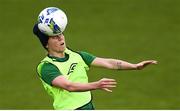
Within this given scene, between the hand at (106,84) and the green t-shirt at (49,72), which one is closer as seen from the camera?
the hand at (106,84)

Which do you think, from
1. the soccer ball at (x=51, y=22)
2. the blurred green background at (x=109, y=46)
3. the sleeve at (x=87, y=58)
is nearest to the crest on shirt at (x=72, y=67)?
the sleeve at (x=87, y=58)

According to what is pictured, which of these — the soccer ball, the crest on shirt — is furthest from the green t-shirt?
the soccer ball

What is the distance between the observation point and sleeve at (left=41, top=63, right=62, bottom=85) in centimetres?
789

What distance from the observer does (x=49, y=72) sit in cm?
791

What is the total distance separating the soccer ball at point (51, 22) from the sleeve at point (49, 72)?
1.05ft

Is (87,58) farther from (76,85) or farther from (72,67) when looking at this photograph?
(76,85)

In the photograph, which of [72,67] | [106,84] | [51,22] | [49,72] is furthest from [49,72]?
[106,84]

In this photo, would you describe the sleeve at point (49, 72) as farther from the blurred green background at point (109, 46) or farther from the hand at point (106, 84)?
the blurred green background at point (109, 46)

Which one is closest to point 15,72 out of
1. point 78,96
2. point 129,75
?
point 129,75

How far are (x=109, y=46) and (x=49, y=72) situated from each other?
669 cm

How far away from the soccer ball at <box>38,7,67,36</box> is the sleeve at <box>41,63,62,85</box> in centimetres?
32

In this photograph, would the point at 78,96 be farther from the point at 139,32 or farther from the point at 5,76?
the point at 139,32

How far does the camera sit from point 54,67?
26.1 feet

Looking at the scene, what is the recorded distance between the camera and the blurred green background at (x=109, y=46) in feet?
40.8
